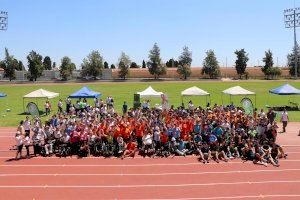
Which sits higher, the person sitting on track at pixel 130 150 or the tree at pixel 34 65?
the tree at pixel 34 65

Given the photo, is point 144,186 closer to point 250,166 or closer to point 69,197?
point 69,197

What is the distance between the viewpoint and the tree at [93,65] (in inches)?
3511

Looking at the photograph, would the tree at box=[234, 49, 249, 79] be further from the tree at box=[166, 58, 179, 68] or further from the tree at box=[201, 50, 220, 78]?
the tree at box=[166, 58, 179, 68]

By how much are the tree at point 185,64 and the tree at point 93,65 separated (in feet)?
58.8

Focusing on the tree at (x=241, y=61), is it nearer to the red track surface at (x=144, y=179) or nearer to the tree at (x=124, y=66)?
the tree at (x=124, y=66)

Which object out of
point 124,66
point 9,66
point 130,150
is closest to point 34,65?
point 9,66

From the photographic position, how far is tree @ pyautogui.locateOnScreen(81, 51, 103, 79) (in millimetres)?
89188

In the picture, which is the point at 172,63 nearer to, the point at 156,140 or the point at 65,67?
the point at 65,67

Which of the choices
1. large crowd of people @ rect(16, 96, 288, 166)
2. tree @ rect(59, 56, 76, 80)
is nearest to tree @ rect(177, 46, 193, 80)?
tree @ rect(59, 56, 76, 80)

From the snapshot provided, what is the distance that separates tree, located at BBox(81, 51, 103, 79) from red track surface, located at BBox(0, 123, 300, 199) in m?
72.5

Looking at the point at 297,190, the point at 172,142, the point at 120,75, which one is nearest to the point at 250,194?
the point at 297,190

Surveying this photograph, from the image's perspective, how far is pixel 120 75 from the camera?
3691 inches

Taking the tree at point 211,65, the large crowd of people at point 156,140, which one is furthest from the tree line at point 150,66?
the large crowd of people at point 156,140

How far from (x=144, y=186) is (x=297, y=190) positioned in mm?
5043
